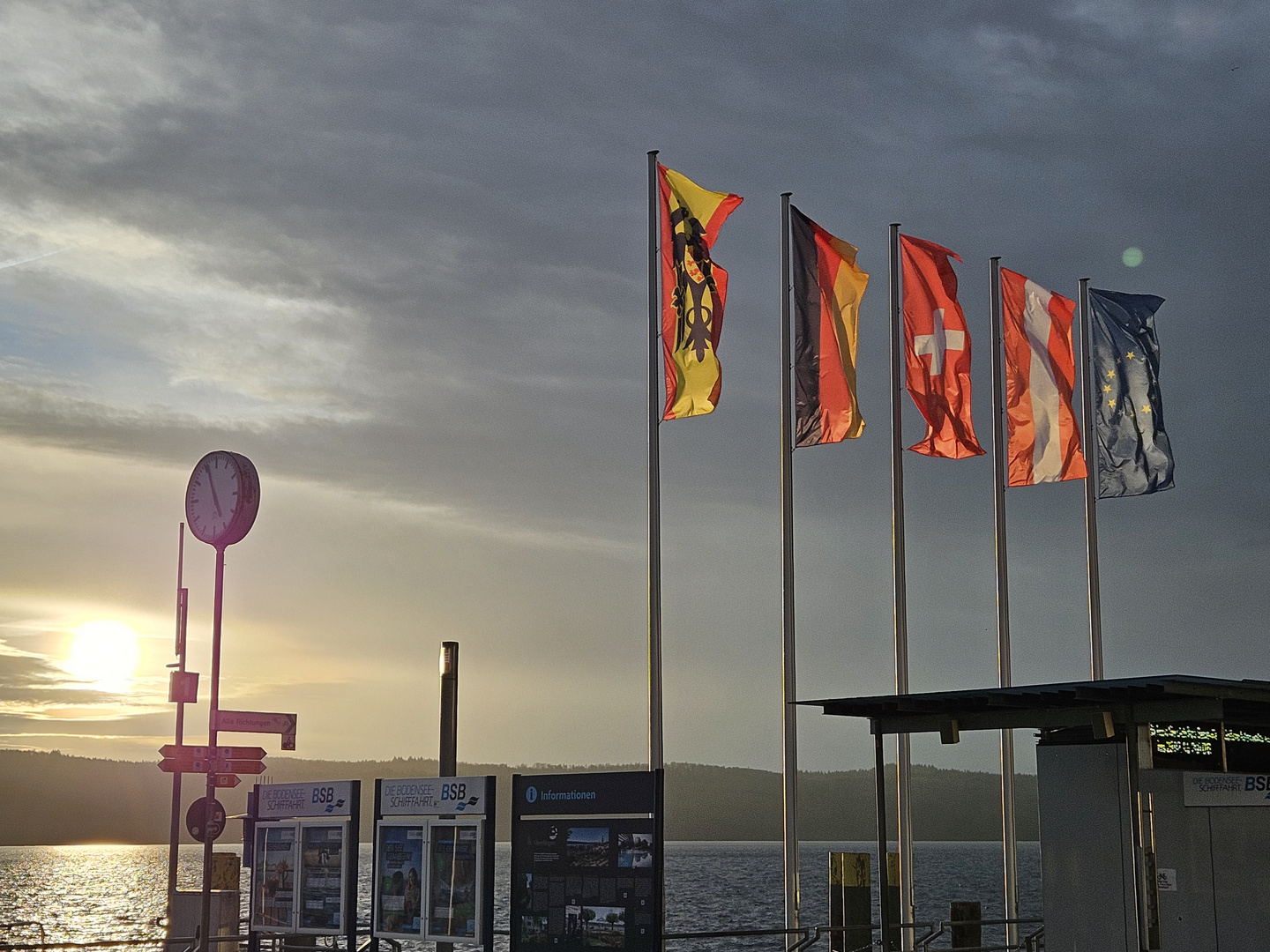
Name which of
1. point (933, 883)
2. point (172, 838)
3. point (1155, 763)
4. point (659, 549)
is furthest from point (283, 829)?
point (933, 883)

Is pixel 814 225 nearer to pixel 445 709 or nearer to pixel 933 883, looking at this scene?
pixel 445 709

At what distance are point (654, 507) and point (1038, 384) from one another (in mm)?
8189

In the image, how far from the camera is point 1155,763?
1684 cm

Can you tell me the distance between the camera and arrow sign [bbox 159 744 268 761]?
19.2 metres

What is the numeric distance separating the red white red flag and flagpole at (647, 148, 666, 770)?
709 centimetres

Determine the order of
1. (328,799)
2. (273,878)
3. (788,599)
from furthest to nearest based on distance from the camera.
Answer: (788,599) → (273,878) → (328,799)

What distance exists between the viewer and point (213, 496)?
2203cm

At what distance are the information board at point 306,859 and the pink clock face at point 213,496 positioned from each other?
13.8 feet

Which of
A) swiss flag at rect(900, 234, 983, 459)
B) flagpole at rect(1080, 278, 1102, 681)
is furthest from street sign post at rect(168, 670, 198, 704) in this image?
flagpole at rect(1080, 278, 1102, 681)

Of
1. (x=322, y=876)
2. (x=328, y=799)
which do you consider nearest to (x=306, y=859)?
(x=322, y=876)

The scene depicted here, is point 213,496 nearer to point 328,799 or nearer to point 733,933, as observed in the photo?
point 328,799

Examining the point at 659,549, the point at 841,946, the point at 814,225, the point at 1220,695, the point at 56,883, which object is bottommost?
the point at 56,883

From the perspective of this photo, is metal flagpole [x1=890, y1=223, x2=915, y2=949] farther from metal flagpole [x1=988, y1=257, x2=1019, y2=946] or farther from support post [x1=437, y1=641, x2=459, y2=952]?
support post [x1=437, y1=641, x2=459, y2=952]

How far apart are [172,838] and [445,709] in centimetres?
433
